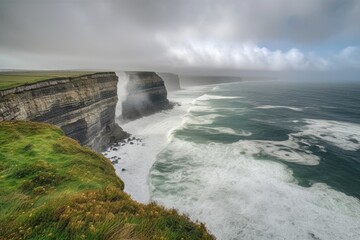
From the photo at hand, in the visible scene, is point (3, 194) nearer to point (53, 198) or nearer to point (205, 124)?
point (53, 198)

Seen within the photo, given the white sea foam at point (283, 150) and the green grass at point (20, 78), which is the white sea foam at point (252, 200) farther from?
the green grass at point (20, 78)

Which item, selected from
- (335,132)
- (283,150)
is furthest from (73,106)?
(335,132)

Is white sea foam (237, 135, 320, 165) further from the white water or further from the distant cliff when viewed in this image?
the distant cliff

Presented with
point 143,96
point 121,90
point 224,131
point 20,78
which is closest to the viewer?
point 20,78

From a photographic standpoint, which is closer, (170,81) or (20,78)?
(20,78)

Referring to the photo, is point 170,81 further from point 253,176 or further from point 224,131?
point 253,176

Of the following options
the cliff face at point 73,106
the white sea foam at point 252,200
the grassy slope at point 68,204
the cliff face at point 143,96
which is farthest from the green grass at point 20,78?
the cliff face at point 143,96
